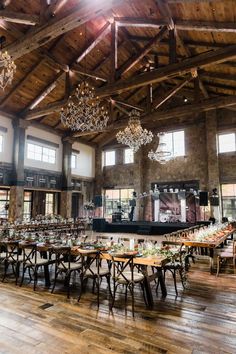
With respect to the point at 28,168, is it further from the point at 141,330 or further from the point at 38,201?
the point at 141,330

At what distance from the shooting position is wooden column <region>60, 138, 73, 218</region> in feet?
41.8

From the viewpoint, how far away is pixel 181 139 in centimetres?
1322

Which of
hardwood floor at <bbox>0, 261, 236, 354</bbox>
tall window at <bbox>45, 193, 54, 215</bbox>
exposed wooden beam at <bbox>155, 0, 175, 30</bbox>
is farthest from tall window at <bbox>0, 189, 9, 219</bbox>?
exposed wooden beam at <bbox>155, 0, 175, 30</bbox>

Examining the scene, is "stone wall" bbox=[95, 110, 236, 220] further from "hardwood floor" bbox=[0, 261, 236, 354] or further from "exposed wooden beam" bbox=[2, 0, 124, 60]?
"exposed wooden beam" bbox=[2, 0, 124, 60]

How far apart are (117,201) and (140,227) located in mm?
3634

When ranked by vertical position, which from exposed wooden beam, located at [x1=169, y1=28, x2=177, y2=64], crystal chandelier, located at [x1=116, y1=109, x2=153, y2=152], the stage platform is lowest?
the stage platform

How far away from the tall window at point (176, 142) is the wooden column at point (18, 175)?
7.56 m

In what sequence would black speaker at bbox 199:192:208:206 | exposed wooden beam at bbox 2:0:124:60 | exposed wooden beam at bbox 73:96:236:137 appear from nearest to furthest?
exposed wooden beam at bbox 2:0:124:60
exposed wooden beam at bbox 73:96:236:137
black speaker at bbox 199:192:208:206

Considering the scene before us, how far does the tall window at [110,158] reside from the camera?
15438 mm

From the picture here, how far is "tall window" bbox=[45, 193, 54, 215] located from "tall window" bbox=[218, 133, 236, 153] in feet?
29.7

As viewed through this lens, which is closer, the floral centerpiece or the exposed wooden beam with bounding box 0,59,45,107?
the exposed wooden beam with bounding box 0,59,45,107

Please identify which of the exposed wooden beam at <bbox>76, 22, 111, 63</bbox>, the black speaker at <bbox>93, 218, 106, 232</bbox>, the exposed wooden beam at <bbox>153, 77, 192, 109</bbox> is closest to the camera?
the exposed wooden beam at <bbox>76, 22, 111, 63</bbox>

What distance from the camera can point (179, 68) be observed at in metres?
6.48

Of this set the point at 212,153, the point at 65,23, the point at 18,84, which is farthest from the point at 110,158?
the point at 65,23
